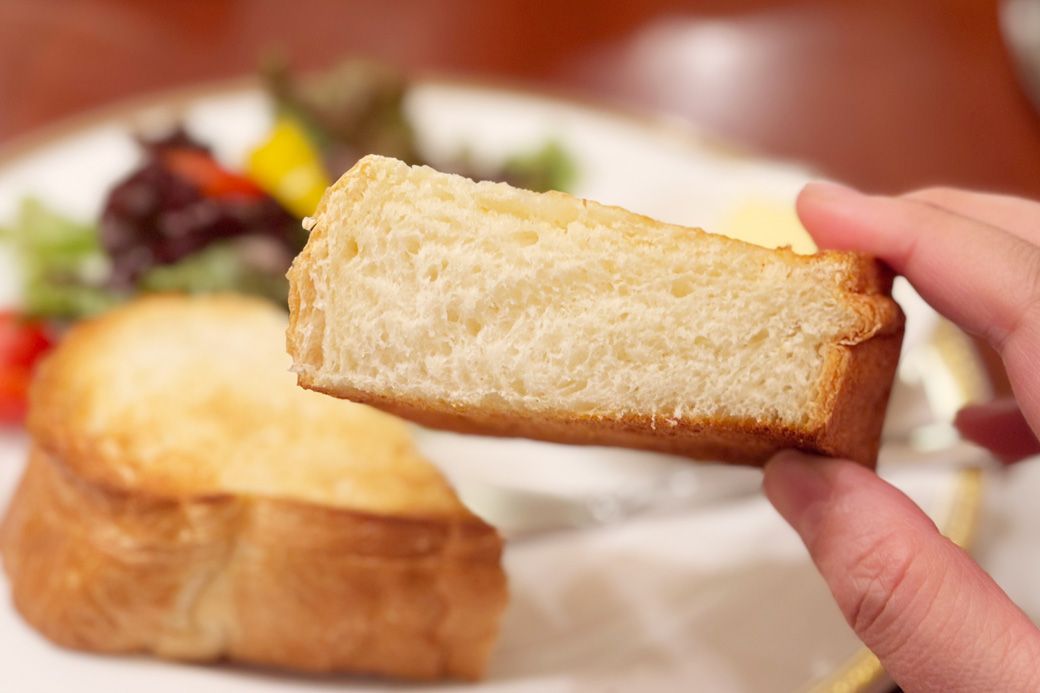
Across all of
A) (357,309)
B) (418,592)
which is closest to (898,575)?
(357,309)

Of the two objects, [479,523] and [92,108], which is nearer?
[479,523]

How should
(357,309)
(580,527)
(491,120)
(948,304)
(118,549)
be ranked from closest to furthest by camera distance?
(357,309), (948,304), (118,549), (580,527), (491,120)

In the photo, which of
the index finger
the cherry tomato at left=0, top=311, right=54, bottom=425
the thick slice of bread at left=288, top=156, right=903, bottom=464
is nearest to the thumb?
the thick slice of bread at left=288, top=156, right=903, bottom=464

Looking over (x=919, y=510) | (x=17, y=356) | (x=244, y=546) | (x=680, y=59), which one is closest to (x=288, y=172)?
(x=17, y=356)

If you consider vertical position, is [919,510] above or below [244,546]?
above

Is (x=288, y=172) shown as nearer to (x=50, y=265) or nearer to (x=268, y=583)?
(x=50, y=265)

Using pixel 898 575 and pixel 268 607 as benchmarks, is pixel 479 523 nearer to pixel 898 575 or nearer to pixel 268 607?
pixel 268 607

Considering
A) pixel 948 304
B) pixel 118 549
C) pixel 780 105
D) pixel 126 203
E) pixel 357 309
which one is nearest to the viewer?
pixel 357 309
